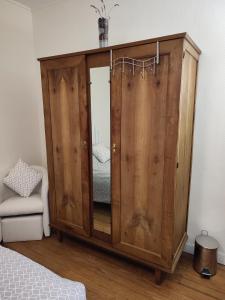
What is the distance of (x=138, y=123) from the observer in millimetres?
1691

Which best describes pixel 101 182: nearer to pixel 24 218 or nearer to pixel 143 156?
pixel 143 156

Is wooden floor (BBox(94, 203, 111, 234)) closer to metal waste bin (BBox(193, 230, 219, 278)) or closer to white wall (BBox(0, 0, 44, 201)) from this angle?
metal waste bin (BBox(193, 230, 219, 278))

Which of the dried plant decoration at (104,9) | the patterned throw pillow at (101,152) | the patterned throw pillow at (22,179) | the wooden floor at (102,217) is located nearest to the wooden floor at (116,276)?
the wooden floor at (102,217)

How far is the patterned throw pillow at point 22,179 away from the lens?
101 inches

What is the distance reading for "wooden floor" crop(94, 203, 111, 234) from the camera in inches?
81.1

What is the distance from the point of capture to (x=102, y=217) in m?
2.11

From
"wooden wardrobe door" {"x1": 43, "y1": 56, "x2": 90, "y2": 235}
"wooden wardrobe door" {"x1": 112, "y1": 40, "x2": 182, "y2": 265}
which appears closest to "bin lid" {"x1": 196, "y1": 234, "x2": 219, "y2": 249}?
"wooden wardrobe door" {"x1": 112, "y1": 40, "x2": 182, "y2": 265}

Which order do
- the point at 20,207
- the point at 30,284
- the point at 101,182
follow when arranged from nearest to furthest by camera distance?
the point at 30,284 < the point at 101,182 < the point at 20,207

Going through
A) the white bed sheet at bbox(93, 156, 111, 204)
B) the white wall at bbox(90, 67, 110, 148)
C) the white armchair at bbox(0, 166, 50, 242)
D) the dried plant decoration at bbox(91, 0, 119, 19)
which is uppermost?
the dried plant decoration at bbox(91, 0, 119, 19)

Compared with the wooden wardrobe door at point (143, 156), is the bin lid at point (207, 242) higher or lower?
lower

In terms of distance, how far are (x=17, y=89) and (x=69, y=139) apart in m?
1.21

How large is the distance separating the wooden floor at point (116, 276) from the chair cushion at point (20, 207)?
0.36 metres

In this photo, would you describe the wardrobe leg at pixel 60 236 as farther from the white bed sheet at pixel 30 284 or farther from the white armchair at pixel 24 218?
the white bed sheet at pixel 30 284

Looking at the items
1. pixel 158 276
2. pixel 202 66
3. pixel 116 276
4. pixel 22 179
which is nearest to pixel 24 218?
pixel 22 179
